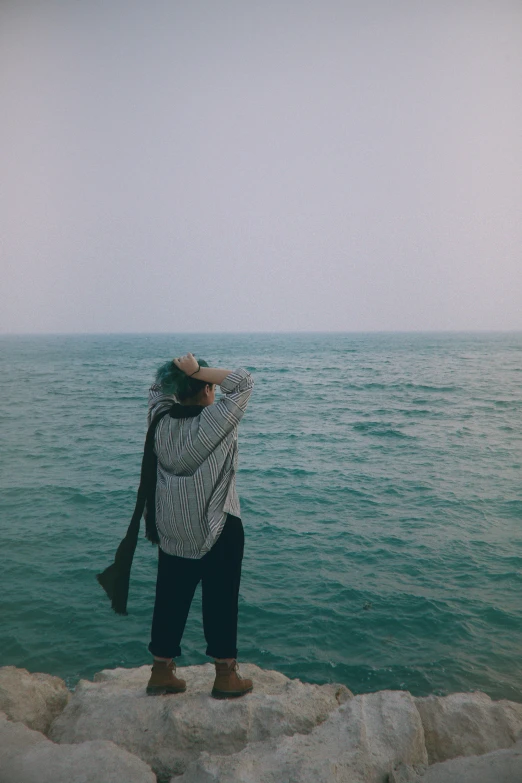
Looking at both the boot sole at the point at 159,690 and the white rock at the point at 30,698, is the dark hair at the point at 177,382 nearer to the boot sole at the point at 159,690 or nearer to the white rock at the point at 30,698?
the boot sole at the point at 159,690

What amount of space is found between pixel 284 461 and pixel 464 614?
8157 mm

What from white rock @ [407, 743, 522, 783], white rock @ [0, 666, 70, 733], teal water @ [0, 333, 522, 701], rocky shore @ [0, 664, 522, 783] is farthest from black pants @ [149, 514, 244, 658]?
teal water @ [0, 333, 522, 701]

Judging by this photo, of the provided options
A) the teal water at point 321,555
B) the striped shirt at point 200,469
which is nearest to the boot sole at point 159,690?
the striped shirt at point 200,469

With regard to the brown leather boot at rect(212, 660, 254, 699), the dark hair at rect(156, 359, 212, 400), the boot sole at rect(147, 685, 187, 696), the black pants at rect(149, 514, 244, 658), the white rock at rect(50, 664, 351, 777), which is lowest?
the white rock at rect(50, 664, 351, 777)

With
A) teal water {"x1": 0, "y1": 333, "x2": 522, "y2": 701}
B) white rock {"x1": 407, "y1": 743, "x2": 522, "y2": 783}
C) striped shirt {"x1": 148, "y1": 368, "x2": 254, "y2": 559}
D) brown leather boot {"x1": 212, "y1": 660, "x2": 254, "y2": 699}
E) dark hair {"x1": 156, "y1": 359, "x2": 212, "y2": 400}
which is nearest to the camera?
white rock {"x1": 407, "y1": 743, "x2": 522, "y2": 783}

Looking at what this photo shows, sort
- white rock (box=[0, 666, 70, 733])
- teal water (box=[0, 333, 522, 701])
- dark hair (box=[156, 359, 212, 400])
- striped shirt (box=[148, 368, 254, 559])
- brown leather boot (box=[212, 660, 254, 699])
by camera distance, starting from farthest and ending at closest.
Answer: teal water (box=[0, 333, 522, 701]) < white rock (box=[0, 666, 70, 733]) < brown leather boot (box=[212, 660, 254, 699]) < dark hair (box=[156, 359, 212, 400]) < striped shirt (box=[148, 368, 254, 559])

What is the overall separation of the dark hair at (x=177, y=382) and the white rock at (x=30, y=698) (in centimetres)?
217

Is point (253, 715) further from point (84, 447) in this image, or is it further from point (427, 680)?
point (84, 447)

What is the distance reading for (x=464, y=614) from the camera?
625cm

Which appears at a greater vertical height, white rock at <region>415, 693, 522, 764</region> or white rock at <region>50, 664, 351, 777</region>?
white rock at <region>50, 664, 351, 777</region>

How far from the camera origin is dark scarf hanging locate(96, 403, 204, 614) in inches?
108

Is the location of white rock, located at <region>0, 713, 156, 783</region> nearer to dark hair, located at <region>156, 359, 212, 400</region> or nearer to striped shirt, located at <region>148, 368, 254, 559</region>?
striped shirt, located at <region>148, 368, 254, 559</region>

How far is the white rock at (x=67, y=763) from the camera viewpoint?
223cm

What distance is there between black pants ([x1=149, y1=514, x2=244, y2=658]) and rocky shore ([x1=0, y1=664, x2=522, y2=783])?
0.37 m
